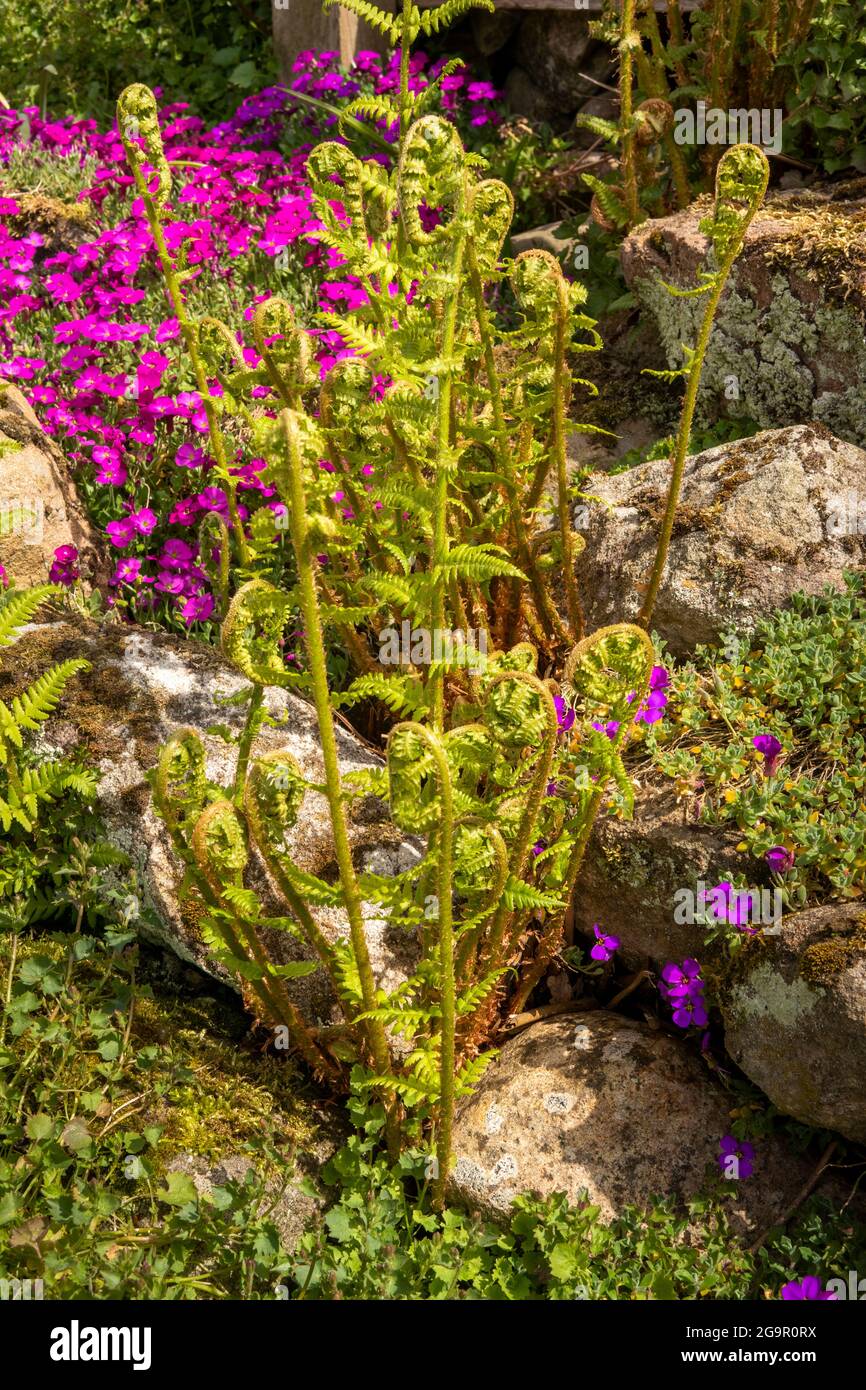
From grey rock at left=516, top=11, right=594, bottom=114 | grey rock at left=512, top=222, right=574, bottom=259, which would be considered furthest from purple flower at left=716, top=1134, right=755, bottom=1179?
grey rock at left=516, top=11, right=594, bottom=114

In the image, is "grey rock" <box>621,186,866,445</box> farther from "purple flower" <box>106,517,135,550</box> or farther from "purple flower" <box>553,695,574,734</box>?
"purple flower" <box>106,517,135,550</box>

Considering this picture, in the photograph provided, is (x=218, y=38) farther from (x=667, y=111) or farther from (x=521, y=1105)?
(x=521, y=1105)

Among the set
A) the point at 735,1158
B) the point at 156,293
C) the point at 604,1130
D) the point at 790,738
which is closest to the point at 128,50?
the point at 156,293

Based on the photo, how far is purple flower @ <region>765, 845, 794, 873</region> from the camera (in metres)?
3.09

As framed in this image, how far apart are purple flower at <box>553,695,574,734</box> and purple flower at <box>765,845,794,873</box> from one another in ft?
2.19

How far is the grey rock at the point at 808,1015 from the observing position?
2.83 metres

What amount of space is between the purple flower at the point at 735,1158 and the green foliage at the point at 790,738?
588 mm

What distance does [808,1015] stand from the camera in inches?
114

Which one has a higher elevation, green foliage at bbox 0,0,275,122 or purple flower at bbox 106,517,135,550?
green foliage at bbox 0,0,275,122

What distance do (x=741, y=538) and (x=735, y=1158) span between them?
1.76 m

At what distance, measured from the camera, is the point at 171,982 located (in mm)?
3492

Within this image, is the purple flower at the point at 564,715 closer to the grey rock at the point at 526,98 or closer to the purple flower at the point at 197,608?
the purple flower at the point at 197,608

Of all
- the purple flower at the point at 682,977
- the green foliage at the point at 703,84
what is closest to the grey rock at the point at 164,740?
the purple flower at the point at 682,977

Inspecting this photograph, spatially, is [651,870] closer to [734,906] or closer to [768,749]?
[734,906]
